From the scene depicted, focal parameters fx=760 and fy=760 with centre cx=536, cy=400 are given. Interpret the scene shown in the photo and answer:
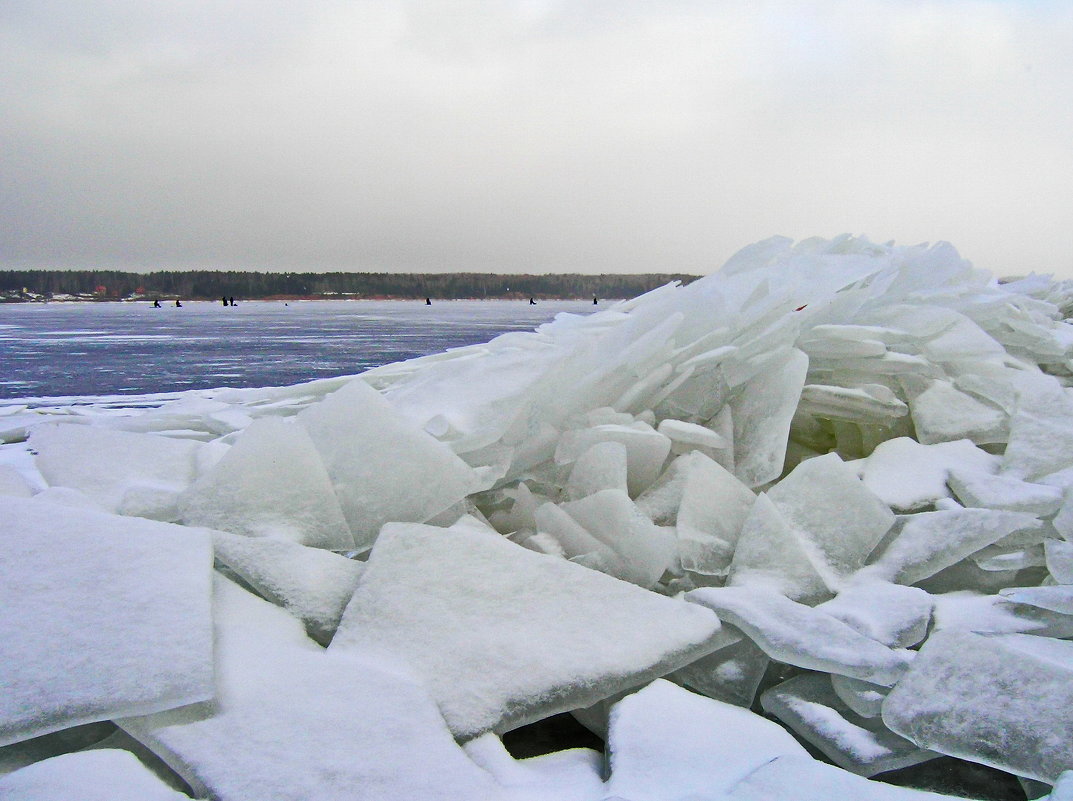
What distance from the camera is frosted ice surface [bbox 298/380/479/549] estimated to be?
1.23m

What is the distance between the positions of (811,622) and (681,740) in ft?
0.82

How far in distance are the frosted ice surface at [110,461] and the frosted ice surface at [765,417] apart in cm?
104

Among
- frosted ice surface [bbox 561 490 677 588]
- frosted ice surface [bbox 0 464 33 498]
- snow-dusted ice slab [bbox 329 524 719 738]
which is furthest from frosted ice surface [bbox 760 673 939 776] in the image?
frosted ice surface [bbox 0 464 33 498]

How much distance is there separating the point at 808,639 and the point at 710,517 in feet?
1.13

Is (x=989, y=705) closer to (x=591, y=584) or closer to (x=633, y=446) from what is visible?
(x=591, y=584)

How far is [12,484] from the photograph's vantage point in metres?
1.41

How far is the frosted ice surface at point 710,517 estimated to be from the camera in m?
1.18

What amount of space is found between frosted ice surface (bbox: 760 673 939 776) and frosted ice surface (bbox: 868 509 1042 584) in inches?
Answer: 11.0

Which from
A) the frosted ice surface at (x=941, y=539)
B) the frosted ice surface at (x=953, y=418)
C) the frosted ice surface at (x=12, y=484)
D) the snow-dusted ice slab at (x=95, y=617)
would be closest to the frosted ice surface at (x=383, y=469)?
the snow-dusted ice slab at (x=95, y=617)

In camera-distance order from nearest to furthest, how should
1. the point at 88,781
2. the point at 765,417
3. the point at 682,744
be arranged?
the point at 88,781 < the point at 682,744 < the point at 765,417

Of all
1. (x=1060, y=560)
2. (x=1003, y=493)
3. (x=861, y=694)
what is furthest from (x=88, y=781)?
(x=1003, y=493)

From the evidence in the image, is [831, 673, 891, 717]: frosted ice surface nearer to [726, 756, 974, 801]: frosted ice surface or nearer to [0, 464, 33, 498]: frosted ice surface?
[726, 756, 974, 801]: frosted ice surface

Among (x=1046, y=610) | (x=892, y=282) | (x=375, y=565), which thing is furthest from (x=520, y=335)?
(x=1046, y=610)

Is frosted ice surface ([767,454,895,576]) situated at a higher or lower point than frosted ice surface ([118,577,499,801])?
higher
